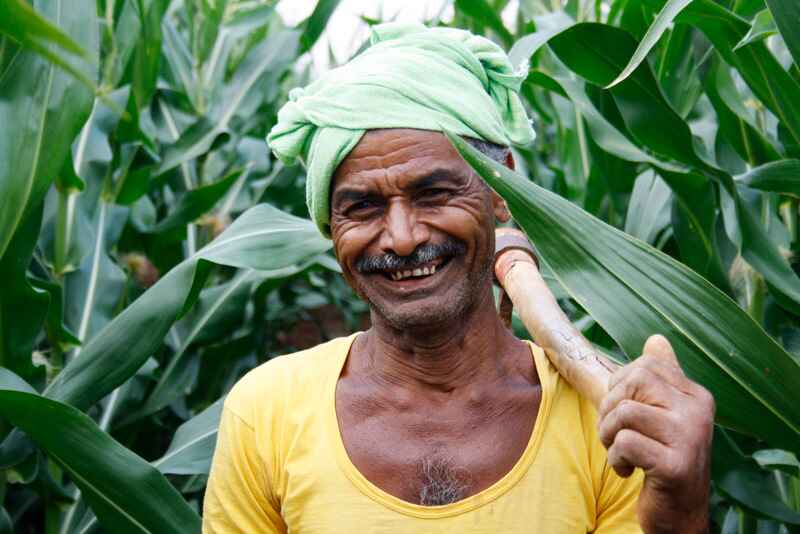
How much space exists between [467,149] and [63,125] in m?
1.01

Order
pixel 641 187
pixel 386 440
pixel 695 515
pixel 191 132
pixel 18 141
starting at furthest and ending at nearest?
pixel 191 132, pixel 641 187, pixel 18 141, pixel 386 440, pixel 695 515

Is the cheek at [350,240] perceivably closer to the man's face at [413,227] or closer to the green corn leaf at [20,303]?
the man's face at [413,227]

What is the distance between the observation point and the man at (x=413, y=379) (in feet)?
5.07

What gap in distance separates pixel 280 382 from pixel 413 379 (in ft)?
0.64

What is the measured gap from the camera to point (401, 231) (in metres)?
1.55

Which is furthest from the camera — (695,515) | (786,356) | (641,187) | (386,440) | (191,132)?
(191,132)

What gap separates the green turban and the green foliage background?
0.19m

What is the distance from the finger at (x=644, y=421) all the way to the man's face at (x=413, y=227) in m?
0.45

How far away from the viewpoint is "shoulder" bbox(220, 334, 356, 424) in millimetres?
1665

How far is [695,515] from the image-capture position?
50.0 inches

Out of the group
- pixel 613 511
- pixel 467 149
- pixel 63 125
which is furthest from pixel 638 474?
pixel 63 125

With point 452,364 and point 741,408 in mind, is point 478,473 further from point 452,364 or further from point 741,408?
point 741,408

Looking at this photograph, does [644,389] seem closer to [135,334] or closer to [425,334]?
[425,334]

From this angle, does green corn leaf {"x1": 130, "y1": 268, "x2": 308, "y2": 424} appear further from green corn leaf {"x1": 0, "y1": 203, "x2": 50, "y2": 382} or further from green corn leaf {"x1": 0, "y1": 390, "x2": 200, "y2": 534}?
green corn leaf {"x1": 0, "y1": 390, "x2": 200, "y2": 534}
